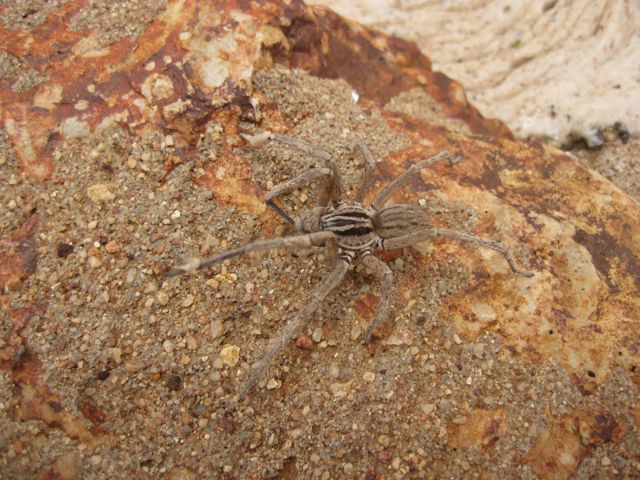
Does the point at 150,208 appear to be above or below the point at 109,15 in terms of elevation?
below

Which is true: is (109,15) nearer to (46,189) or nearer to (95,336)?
(46,189)

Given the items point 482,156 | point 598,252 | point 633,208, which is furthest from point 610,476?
point 482,156

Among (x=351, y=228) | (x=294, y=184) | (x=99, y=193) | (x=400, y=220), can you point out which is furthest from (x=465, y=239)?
(x=99, y=193)

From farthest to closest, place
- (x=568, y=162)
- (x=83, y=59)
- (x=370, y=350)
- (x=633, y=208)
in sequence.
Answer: (x=568, y=162), (x=633, y=208), (x=83, y=59), (x=370, y=350)

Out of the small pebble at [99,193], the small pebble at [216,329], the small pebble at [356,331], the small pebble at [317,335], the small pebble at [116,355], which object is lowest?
the small pebble at [116,355]

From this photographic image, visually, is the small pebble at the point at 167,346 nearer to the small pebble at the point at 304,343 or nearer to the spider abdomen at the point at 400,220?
the small pebble at the point at 304,343

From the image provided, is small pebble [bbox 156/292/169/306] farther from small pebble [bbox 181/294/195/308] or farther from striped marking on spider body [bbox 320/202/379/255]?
striped marking on spider body [bbox 320/202/379/255]

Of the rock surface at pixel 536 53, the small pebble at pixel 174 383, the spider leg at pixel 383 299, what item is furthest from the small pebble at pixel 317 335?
the rock surface at pixel 536 53
